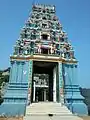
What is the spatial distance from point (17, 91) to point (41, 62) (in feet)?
11.4

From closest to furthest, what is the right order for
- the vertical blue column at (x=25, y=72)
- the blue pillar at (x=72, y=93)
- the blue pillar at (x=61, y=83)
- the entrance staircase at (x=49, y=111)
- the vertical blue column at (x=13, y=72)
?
1. the entrance staircase at (x=49, y=111)
2. the blue pillar at (x=72, y=93)
3. the blue pillar at (x=61, y=83)
4. the vertical blue column at (x=13, y=72)
5. the vertical blue column at (x=25, y=72)

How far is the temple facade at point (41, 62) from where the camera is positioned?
1384cm

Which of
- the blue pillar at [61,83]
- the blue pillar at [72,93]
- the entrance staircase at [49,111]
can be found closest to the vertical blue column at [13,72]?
the entrance staircase at [49,111]

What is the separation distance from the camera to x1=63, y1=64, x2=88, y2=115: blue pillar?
14.0 metres

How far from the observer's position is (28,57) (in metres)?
14.9

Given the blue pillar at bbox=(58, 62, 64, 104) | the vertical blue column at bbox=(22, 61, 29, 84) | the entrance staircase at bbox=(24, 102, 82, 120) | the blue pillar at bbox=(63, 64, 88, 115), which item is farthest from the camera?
the vertical blue column at bbox=(22, 61, 29, 84)

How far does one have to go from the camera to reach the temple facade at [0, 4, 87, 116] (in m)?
13.8

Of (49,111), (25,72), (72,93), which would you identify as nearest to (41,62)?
(25,72)

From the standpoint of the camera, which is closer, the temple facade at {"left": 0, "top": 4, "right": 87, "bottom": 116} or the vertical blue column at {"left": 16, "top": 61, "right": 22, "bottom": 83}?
the temple facade at {"left": 0, "top": 4, "right": 87, "bottom": 116}

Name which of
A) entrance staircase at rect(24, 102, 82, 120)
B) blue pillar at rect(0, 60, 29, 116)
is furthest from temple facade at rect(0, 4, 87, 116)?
entrance staircase at rect(24, 102, 82, 120)

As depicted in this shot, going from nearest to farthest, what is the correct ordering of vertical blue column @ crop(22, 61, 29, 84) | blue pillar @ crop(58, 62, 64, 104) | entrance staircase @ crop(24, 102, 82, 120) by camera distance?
entrance staircase @ crop(24, 102, 82, 120) < blue pillar @ crop(58, 62, 64, 104) < vertical blue column @ crop(22, 61, 29, 84)

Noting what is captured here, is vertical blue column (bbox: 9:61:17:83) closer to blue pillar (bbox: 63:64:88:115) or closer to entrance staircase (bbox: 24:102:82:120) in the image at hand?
entrance staircase (bbox: 24:102:82:120)

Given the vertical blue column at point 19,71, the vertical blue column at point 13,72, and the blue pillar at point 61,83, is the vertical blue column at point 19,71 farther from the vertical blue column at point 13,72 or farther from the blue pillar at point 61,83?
the blue pillar at point 61,83

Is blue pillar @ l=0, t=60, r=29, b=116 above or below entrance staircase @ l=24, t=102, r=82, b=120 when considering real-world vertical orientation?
above
